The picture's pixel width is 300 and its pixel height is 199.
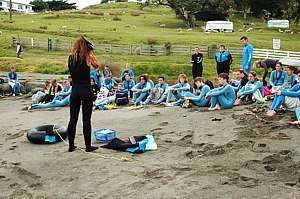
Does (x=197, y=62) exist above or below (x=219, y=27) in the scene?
below

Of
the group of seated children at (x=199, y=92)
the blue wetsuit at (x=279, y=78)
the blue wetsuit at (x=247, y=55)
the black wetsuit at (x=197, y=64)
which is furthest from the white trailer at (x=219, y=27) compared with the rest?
the blue wetsuit at (x=279, y=78)

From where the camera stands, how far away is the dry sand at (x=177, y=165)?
6039 millimetres

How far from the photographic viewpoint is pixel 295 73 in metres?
11.2

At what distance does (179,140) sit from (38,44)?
29219 mm

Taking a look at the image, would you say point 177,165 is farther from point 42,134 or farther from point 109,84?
point 109,84

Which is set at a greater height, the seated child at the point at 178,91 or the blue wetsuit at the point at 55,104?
the seated child at the point at 178,91

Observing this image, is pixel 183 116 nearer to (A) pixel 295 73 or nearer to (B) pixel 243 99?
(B) pixel 243 99

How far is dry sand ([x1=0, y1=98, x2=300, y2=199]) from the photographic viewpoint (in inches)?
238

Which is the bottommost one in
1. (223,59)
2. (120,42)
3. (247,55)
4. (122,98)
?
(122,98)

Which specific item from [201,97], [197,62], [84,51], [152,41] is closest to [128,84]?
[197,62]

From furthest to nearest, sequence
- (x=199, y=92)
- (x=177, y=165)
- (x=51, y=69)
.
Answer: (x=51, y=69)
(x=199, y=92)
(x=177, y=165)

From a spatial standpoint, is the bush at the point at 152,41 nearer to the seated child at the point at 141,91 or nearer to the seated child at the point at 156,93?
the seated child at the point at 141,91

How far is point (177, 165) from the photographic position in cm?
714

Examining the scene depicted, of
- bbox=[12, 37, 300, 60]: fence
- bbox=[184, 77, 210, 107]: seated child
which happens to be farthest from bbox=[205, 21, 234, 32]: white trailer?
bbox=[184, 77, 210, 107]: seated child
